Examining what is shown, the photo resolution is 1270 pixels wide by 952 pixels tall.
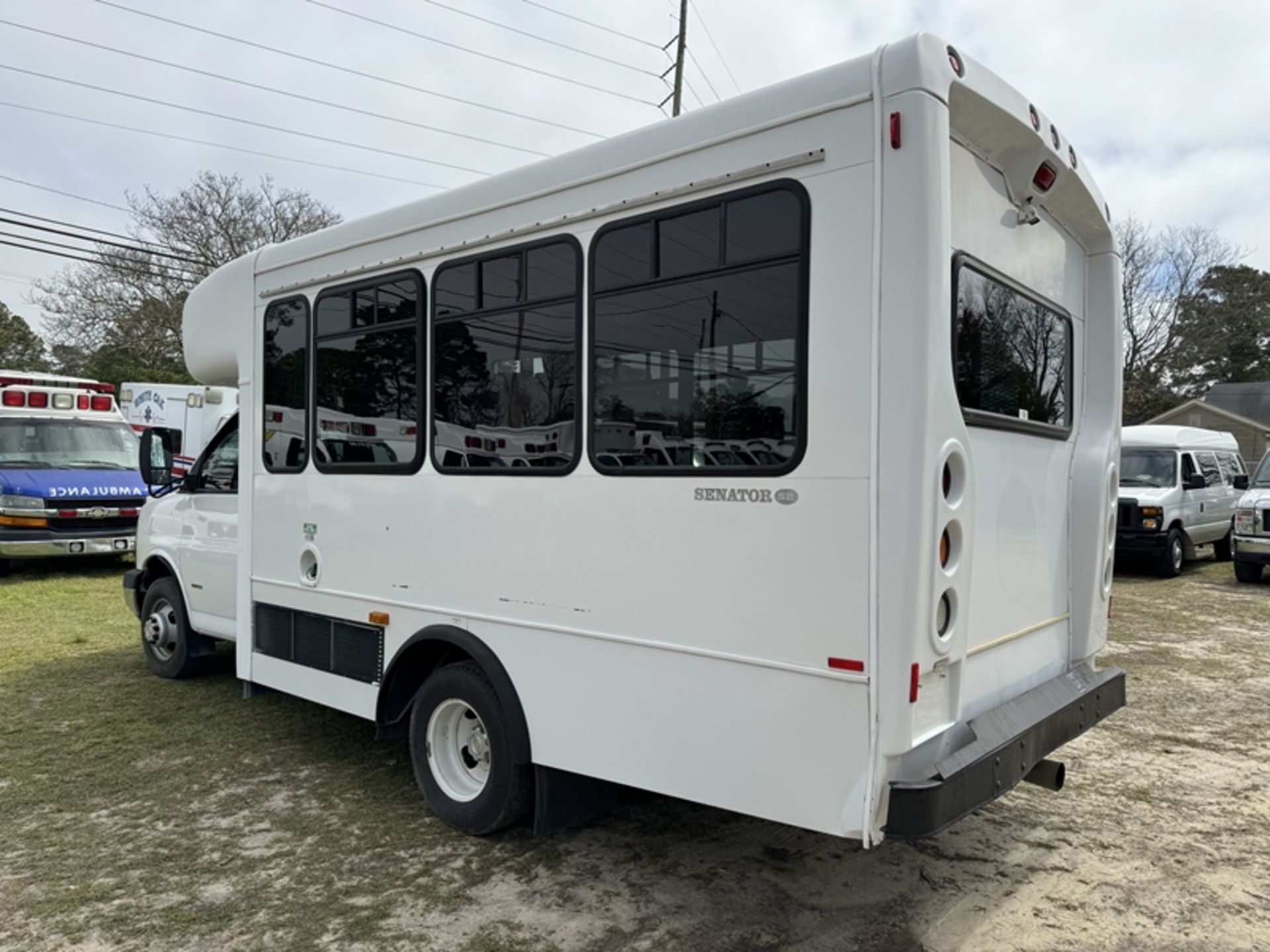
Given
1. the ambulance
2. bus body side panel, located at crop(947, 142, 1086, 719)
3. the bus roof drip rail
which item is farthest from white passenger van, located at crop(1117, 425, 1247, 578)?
the ambulance

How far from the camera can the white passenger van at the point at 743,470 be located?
279 centimetres

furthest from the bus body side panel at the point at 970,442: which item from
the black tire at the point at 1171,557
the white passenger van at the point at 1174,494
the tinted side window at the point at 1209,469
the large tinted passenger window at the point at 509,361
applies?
the tinted side window at the point at 1209,469

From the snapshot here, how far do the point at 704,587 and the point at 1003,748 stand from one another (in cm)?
113

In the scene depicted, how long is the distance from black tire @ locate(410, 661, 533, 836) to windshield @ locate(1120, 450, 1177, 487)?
12075 mm

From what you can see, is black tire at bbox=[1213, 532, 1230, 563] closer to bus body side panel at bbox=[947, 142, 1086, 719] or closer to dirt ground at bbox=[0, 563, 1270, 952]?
dirt ground at bbox=[0, 563, 1270, 952]

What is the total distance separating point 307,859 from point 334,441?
1.98 m

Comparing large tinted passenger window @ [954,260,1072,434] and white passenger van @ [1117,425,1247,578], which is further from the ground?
large tinted passenger window @ [954,260,1072,434]

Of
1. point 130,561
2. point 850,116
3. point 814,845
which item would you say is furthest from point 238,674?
point 130,561

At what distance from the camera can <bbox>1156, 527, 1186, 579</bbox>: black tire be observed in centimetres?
1294

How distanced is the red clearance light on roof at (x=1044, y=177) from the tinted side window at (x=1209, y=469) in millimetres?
12547

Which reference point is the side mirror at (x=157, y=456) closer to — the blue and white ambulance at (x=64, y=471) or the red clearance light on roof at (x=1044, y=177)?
the red clearance light on roof at (x=1044, y=177)

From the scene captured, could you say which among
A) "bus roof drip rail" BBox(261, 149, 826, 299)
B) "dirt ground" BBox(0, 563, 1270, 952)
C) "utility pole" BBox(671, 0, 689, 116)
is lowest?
"dirt ground" BBox(0, 563, 1270, 952)

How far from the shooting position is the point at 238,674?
5375mm

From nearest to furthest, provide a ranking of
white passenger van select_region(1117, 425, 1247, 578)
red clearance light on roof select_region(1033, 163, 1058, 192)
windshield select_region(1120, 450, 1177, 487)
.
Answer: red clearance light on roof select_region(1033, 163, 1058, 192) < white passenger van select_region(1117, 425, 1247, 578) < windshield select_region(1120, 450, 1177, 487)
